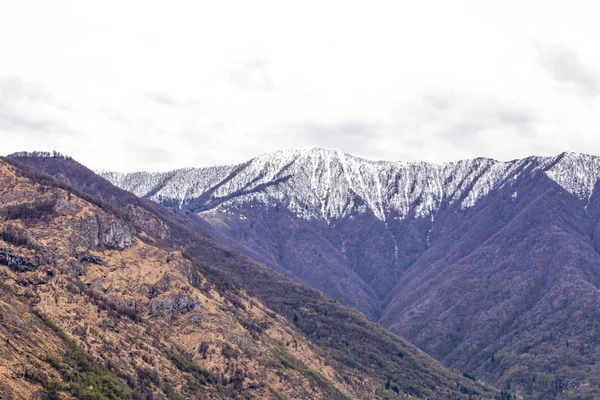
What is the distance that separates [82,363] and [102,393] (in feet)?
47.3

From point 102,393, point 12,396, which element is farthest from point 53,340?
point 12,396

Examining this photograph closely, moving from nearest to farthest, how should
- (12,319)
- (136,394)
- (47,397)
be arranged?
(47,397) → (12,319) → (136,394)

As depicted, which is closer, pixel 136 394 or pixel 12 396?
pixel 12 396

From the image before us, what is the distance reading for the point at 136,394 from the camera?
199 m

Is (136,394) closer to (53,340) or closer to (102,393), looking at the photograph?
(102,393)

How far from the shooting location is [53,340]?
19450 centimetres

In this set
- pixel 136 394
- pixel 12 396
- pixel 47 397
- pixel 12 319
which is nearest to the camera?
pixel 12 396

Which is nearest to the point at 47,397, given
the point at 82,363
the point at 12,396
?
the point at 12,396

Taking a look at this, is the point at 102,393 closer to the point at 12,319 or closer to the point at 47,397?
the point at 47,397

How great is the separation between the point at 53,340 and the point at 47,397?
101 ft

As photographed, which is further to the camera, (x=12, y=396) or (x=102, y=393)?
(x=102, y=393)

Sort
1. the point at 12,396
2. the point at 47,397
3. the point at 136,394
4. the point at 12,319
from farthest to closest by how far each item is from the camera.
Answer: the point at 136,394
the point at 12,319
the point at 47,397
the point at 12,396

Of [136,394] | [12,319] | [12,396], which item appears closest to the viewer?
[12,396]

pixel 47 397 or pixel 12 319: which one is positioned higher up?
pixel 12 319
